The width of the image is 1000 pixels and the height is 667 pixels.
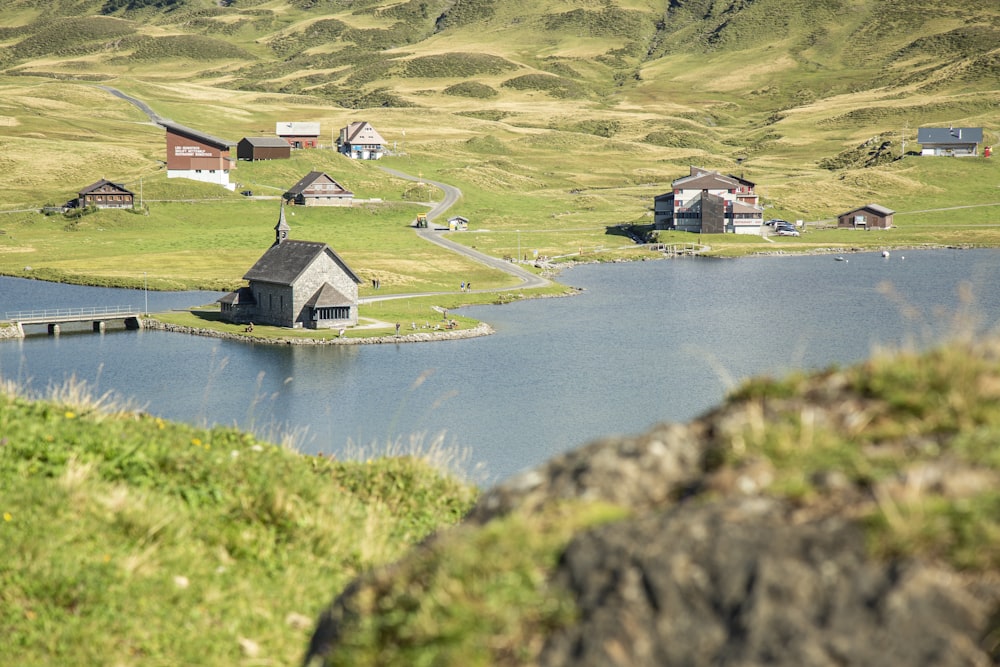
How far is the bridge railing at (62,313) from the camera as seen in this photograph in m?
93.4

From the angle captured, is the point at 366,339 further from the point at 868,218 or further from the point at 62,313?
the point at 868,218

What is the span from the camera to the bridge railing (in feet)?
307

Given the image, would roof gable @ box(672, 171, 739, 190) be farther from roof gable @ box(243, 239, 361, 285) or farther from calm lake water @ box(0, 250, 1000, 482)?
roof gable @ box(243, 239, 361, 285)

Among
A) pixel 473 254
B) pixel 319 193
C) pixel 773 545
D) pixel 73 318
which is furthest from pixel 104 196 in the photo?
pixel 773 545

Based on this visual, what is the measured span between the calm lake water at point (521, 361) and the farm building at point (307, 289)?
273 inches

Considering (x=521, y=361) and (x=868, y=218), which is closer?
(x=521, y=361)

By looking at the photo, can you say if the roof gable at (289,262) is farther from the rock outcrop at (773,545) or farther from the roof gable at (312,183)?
the rock outcrop at (773,545)

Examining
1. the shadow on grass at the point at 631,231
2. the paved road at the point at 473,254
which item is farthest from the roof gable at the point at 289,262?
the shadow on grass at the point at 631,231

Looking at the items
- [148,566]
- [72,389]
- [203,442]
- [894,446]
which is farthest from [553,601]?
[72,389]

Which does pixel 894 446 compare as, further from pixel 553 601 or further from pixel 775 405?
pixel 553 601

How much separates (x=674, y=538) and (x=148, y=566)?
21.9ft

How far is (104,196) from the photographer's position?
159 metres

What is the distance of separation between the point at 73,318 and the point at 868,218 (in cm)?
13206

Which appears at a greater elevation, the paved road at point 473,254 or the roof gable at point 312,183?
the roof gable at point 312,183
